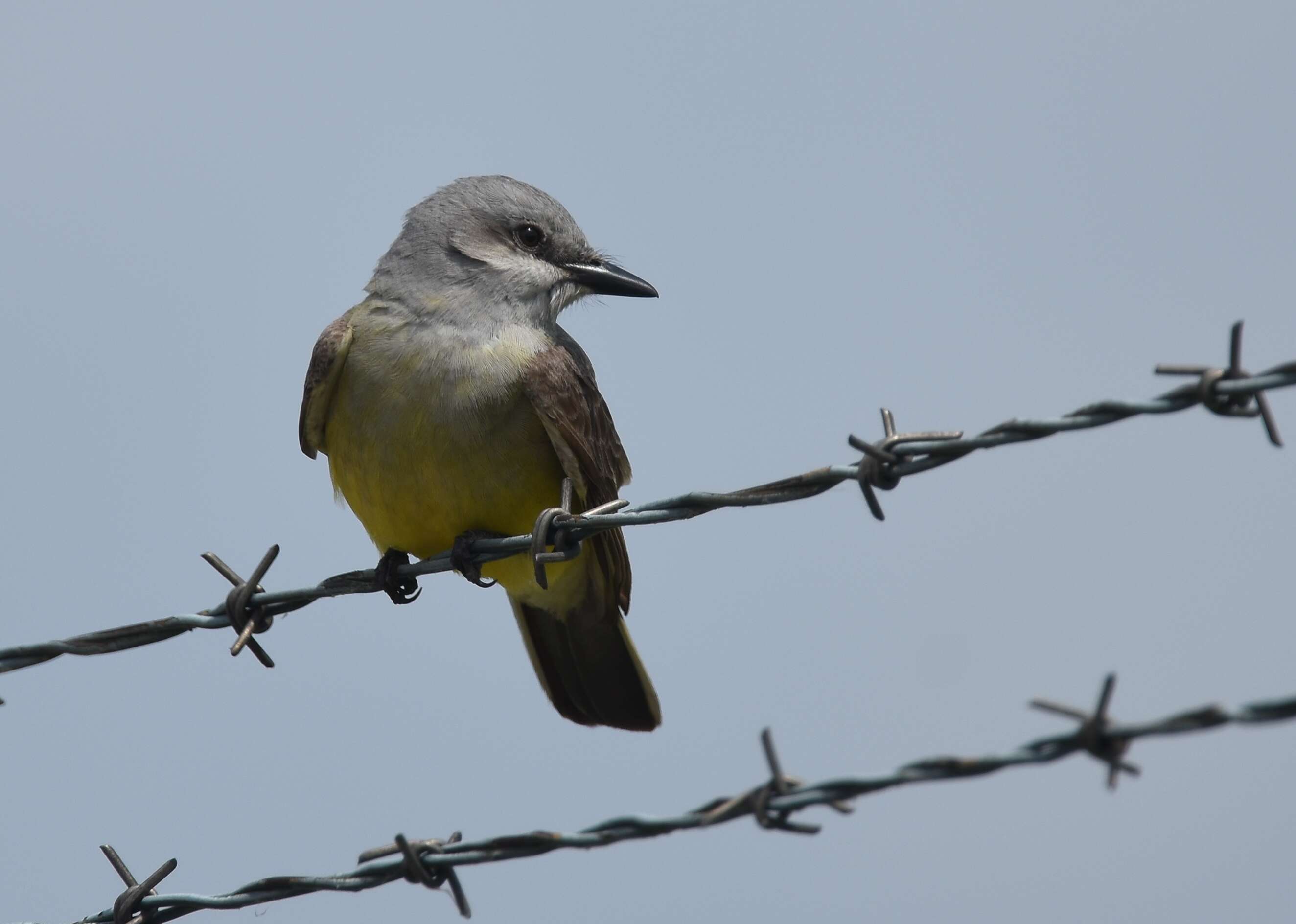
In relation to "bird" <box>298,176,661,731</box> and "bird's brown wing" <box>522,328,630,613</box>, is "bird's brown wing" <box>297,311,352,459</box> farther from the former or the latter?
"bird's brown wing" <box>522,328,630,613</box>

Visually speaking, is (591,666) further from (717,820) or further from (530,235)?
(717,820)

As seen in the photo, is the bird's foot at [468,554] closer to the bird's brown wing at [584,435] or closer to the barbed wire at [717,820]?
the bird's brown wing at [584,435]

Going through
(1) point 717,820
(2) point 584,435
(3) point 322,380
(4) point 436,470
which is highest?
(3) point 322,380

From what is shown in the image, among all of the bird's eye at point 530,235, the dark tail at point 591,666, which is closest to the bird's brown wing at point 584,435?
the dark tail at point 591,666

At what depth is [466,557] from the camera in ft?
19.0

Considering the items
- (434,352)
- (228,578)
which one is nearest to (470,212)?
(434,352)

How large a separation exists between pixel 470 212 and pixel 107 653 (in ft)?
11.4

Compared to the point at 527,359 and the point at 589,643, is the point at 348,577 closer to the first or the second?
the point at 527,359

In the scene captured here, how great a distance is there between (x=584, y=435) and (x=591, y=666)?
1.43 metres

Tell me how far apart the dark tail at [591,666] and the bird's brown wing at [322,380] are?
54.9 inches


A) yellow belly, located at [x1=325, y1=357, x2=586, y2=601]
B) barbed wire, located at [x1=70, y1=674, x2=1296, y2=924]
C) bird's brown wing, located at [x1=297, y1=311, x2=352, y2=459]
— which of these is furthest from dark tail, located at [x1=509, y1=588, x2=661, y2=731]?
barbed wire, located at [x1=70, y1=674, x2=1296, y2=924]

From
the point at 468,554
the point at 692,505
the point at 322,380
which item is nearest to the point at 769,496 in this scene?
the point at 692,505

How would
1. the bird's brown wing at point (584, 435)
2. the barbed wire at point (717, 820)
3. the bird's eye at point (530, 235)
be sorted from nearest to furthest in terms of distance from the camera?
1. the barbed wire at point (717, 820)
2. the bird's brown wing at point (584, 435)
3. the bird's eye at point (530, 235)

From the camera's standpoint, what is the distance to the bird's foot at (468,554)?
579 centimetres
